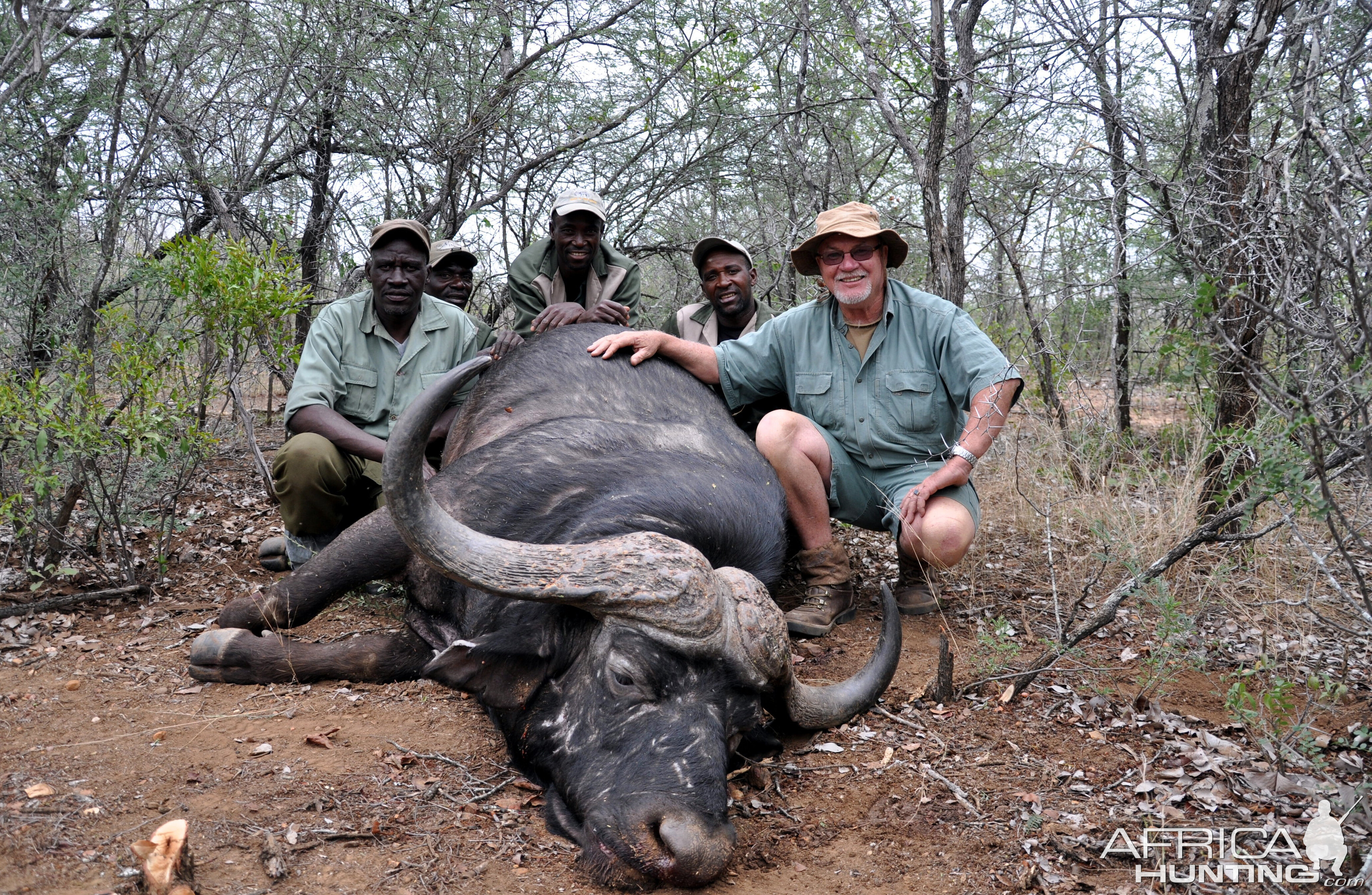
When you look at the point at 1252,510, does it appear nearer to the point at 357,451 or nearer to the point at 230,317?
the point at 357,451

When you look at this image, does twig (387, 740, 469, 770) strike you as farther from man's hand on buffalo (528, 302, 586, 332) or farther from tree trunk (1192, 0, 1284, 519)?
tree trunk (1192, 0, 1284, 519)

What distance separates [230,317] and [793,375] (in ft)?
9.81

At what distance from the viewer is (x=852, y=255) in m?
5.00

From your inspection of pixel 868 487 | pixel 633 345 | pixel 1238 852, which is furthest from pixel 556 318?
pixel 1238 852

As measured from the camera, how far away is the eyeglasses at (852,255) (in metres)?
4.99

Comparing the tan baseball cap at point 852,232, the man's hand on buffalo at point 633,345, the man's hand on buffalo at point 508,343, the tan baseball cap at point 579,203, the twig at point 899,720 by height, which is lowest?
the twig at point 899,720

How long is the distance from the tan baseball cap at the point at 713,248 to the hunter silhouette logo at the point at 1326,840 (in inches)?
174

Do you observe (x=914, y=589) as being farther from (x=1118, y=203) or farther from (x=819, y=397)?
(x=1118, y=203)

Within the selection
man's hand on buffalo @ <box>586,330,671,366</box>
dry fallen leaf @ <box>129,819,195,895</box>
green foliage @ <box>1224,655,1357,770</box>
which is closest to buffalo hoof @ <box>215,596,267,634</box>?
dry fallen leaf @ <box>129,819,195,895</box>

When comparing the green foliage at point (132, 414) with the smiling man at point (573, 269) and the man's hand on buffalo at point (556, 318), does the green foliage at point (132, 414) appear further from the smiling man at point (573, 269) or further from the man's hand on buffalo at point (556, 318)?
the smiling man at point (573, 269)

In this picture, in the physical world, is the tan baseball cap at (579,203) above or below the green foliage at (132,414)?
above

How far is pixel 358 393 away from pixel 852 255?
2.91m

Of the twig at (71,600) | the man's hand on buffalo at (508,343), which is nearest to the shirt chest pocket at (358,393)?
the man's hand on buffalo at (508,343)

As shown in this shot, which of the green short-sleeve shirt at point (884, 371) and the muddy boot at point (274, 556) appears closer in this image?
the green short-sleeve shirt at point (884, 371)
